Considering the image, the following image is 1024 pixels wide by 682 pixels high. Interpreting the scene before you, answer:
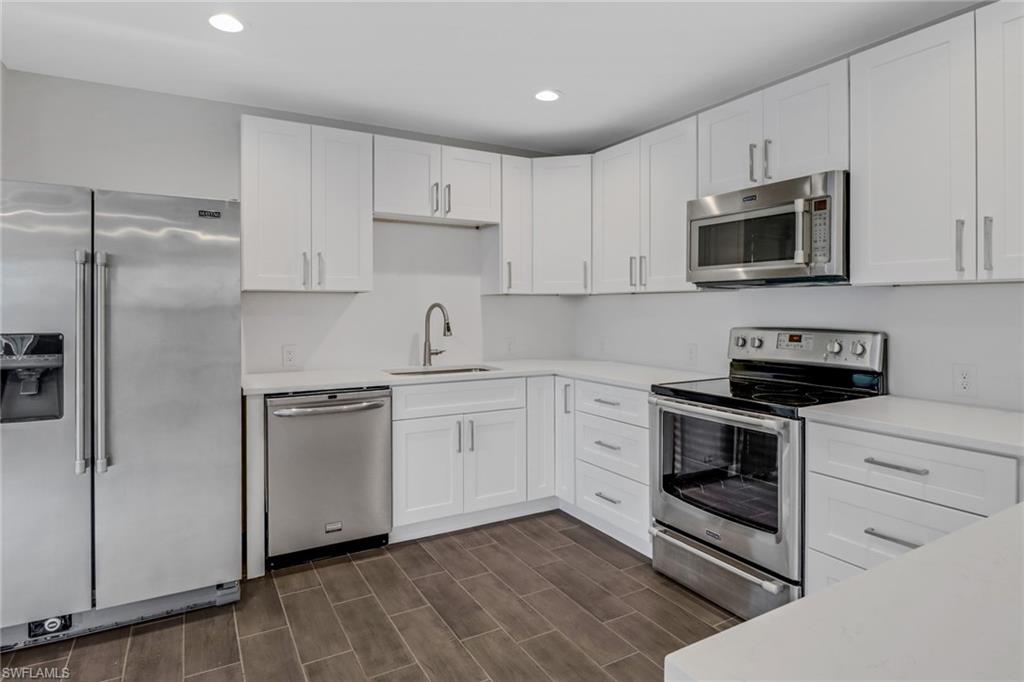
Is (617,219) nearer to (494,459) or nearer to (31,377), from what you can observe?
(494,459)

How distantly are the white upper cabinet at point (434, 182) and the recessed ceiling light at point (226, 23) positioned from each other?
3.32 feet

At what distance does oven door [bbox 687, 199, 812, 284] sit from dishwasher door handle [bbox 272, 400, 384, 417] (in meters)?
1.77

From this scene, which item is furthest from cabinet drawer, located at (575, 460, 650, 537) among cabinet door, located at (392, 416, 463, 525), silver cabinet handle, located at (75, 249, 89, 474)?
silver cabinet handle, located at (75, 249, 89, 474)

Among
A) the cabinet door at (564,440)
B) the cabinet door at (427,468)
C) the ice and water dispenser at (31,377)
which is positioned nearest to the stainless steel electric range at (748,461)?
the cabinet door at (564,440)

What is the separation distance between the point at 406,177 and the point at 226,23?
1.25 metres

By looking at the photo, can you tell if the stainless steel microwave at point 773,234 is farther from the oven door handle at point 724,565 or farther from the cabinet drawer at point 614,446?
the oven door handle at point 724,565

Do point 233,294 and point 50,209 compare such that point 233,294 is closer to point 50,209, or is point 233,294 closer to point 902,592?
point 50,209

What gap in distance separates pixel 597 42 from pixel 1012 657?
2587 mm

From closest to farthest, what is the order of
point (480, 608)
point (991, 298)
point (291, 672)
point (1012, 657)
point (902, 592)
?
point (1012, 657) < point (902, 592) < point (291, 672) < point (991, 298) < point (480, 608)

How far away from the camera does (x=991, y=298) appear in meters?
2.24

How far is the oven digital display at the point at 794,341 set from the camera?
2.78m

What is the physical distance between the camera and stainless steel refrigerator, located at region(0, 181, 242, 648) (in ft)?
7.11

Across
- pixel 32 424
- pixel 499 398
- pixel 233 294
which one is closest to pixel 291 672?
pixel 32 424

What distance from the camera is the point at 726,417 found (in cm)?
243
